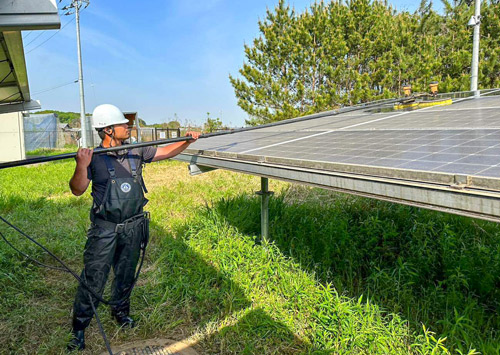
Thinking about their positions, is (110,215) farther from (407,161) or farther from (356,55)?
(356,55)

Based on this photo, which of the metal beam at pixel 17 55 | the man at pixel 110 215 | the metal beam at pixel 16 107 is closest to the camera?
the man at pixel 110 215

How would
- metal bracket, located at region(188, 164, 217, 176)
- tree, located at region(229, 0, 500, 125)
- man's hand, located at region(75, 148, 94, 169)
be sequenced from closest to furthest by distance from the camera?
1. man's hand, located at region(75, 148, 94, 169)
2. metal bracket, located at region(188, 164, 217, 176)
3. tree, located at region(229, 0, 500, 125)

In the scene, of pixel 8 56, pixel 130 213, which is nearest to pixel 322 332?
pixel 130 213

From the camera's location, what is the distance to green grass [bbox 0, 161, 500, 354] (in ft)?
9.63

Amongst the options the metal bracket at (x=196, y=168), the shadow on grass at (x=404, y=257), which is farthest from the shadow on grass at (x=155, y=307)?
the metal bracket at (x=196, y=168)

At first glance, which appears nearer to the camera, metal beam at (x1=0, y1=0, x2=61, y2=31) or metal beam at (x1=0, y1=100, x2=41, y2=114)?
metal beam at (x1=0, y1=0, x2=61, y2=31)

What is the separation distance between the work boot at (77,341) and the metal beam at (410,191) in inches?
84.7

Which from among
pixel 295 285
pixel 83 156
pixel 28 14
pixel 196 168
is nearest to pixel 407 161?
pixel 295 285

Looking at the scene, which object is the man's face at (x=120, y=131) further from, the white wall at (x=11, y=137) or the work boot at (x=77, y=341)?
the white wall at (x=11, y=137)

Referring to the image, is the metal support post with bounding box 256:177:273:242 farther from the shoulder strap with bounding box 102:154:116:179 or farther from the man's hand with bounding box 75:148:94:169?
the man's hand with bounding box 75:148:94:169

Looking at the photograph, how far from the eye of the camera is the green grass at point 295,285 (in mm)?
2936

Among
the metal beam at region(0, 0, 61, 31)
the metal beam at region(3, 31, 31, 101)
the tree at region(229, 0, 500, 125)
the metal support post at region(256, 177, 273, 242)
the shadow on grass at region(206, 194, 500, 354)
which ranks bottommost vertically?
the shadow on grass at region(206, 194, 500, 354)

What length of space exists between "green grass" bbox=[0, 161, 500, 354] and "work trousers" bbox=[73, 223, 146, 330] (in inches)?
12.7

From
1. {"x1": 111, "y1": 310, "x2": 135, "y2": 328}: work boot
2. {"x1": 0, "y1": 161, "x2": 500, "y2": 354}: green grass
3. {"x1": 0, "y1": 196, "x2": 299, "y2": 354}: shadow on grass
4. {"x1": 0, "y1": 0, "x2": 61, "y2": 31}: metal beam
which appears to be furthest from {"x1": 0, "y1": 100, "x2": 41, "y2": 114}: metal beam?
{"x1": 0, "y1": 0, "x2": 61, "y2": 31}: metal beam
